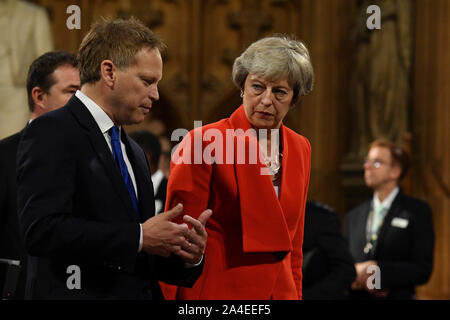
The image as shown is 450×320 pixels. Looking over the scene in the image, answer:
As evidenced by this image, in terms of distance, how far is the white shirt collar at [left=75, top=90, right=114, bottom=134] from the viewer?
2203 mm

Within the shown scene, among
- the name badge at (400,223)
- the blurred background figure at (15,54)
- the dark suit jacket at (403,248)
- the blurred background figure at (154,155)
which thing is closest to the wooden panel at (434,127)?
the dark suit jacket at (403,248)

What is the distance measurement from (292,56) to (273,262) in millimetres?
677

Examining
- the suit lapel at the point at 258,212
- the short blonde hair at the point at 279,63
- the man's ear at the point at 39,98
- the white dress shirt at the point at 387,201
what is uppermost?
the short blonde hair at the point at 279,63

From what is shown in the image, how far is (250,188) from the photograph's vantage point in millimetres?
2514

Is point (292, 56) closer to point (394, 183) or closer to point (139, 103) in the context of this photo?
point (139, 103)

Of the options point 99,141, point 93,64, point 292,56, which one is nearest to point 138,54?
point 93,64

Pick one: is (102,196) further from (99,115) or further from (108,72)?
(108,72)

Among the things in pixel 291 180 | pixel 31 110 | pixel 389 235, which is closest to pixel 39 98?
pixel 31 110

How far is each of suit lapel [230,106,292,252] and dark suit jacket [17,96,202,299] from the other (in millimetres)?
366

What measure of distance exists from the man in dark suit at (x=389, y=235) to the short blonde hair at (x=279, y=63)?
2.54 m

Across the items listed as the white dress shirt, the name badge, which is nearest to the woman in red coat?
the name badge

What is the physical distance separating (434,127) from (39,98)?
4.51 m

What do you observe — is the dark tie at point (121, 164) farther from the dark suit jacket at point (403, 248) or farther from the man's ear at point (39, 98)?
the dark suit jacket at point (403, 248)

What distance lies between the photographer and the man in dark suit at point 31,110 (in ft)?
9.27
